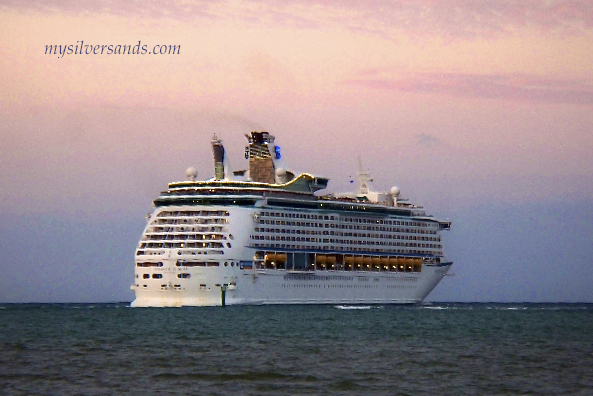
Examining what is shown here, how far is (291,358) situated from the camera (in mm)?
50469

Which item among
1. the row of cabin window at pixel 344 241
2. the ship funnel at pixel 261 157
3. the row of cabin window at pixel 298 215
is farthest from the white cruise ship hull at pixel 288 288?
the ship funnel at pixel 261 157

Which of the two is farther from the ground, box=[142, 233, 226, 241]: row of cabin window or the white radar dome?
the white radar dome

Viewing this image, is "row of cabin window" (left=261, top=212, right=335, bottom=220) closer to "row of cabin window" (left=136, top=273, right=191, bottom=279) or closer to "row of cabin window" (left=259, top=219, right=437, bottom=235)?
"row of cabin window" (left=259, top=219, right=437, bottom=235)

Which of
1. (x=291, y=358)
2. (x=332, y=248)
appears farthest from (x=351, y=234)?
(x=291, y=358)

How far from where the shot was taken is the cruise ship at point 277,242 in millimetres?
97375

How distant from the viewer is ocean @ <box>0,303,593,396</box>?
1580 inches

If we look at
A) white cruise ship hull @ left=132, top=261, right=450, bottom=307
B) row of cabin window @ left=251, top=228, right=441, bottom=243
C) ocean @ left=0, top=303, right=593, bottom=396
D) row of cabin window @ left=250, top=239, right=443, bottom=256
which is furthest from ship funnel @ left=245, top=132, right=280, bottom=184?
ocean @ left=0, top=303, right=593, bottom=396

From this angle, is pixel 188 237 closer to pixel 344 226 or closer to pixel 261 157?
pixel 261 157

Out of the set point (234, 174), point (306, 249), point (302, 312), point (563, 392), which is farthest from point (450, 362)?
point (234, 174)

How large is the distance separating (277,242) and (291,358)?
56.7 metres

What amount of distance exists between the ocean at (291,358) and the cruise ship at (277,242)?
1447 centimetres

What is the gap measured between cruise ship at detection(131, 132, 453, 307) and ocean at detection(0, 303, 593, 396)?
14466 mm

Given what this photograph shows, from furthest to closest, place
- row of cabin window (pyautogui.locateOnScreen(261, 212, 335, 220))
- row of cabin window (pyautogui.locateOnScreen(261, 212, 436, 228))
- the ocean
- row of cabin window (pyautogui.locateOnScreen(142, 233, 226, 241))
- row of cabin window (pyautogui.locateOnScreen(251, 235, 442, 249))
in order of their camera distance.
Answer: row of cabin window (pyautogui.locateOnScreen(261, 212, 436, 228)) < row of cabin window (pyautogui.locateOnScreen(261, 212, 335, 220)) < row of cabin window (pyautogui.locateOnScreen(251, 235, 442, 249)) < row of cabin window (pyautogui.locateOnScreen(142, 233, 226, 241)) < the ocean

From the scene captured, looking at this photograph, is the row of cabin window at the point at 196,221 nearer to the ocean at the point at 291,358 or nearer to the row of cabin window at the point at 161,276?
the row of cabin window at the point at 161,276
